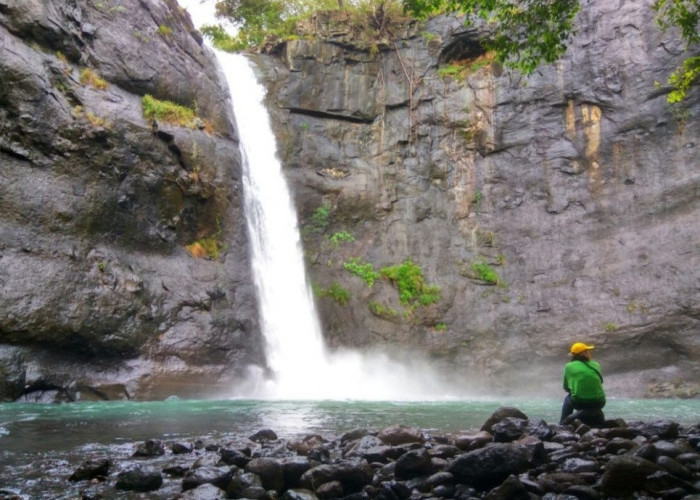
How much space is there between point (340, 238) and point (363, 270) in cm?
135

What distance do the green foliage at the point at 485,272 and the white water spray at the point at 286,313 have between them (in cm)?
327

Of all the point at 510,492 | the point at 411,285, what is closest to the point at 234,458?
the point at 510,492

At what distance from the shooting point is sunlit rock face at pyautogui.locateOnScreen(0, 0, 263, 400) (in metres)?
11.9

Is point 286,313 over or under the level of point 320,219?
under

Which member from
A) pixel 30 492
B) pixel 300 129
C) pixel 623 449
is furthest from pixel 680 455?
pixel 300 129

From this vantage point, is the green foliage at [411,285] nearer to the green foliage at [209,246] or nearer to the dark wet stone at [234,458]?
the green foliage at [209,246]

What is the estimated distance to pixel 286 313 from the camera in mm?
16594

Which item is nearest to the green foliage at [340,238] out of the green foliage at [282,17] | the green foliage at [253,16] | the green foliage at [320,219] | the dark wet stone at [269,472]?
the green foliage at [320,219]

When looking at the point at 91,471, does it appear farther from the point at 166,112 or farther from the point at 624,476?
the point at 166,112

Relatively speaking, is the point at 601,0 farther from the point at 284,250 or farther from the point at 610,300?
the point at 284,250

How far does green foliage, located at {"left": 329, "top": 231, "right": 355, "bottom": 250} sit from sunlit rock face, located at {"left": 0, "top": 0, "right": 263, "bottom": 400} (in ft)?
13.1

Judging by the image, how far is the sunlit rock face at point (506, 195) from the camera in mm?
16781

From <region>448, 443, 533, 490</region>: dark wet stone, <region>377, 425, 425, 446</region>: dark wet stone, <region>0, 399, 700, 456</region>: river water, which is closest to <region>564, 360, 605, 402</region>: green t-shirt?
<region>0, 399, 700, 456</region>: river water

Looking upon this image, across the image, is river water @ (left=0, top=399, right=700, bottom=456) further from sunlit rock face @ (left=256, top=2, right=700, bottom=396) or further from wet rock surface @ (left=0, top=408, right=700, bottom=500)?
sunlit rock face @ (left=256, top=2, right=700, bottom=396)
